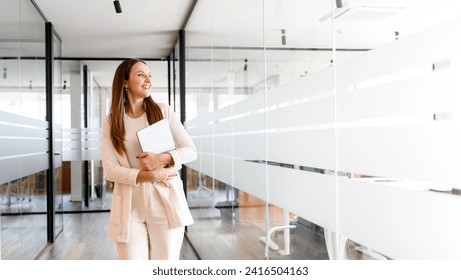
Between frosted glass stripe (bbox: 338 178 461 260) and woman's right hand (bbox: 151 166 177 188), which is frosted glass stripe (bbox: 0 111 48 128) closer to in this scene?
woman's right hand (bbox: 151 166 177 188)

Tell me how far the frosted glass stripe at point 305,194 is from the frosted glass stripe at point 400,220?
3.3 inches

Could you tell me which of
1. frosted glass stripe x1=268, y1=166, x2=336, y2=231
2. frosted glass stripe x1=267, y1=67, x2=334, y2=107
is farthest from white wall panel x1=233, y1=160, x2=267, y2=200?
frosted glass stripe x1=267, y1=67, x2=334, y2=107

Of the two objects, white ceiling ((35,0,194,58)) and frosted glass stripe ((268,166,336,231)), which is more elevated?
white ceiling ((35,0,194,58))

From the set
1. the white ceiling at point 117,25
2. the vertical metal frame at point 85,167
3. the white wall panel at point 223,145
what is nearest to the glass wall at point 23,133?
the white ceiling at point 117,25

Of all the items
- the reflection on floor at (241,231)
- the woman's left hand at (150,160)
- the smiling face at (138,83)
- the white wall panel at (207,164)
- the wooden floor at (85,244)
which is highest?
the smiling face at (138,83)

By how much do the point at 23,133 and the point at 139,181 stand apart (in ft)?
7.38

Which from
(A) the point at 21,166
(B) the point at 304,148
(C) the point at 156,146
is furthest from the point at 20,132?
(B) the point at 304,148

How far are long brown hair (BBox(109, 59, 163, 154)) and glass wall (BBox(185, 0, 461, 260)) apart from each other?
541mm

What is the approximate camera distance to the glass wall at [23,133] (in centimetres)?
332

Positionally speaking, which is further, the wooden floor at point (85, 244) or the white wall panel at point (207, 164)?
the wooden floor at point (85, 244)

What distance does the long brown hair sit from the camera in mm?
1961

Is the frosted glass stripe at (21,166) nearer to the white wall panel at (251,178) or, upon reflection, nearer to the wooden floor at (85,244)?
the wooden floor at (85,244)

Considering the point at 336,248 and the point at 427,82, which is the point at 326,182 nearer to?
the point at 336,248

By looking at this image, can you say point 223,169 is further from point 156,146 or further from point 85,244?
point 85,244
